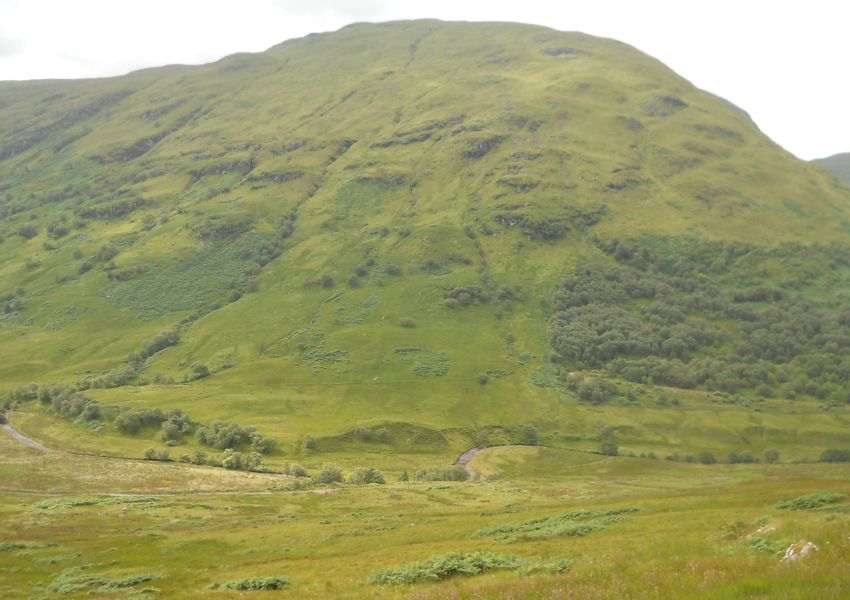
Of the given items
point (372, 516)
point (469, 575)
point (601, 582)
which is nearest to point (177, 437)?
point (372, 516)

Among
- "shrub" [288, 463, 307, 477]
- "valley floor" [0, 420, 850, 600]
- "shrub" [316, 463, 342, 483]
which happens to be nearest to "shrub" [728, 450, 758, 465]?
"valley floor" [0, 420, 850, 600]

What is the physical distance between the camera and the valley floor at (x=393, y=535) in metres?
18.4

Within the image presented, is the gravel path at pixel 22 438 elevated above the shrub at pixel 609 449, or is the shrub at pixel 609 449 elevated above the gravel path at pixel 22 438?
the gravel path at pixel 22 438

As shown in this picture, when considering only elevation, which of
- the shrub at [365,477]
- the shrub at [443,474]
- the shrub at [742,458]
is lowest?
the shrub at [742,458]

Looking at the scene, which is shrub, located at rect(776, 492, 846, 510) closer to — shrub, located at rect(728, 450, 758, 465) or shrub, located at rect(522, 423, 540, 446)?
shrub, located at rect(728, 450, 758, 465)

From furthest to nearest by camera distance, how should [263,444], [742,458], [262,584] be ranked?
[742,458]
[263,444]
[262,584]

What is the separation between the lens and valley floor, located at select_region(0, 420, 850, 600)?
18391 mm

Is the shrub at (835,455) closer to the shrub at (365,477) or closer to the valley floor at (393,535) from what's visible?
the valley floor at (393,535)

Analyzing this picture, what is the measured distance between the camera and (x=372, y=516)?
74500mm

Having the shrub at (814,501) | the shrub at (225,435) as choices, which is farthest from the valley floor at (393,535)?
the shrub at (225,435)

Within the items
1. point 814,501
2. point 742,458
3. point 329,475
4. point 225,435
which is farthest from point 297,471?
point 742,458

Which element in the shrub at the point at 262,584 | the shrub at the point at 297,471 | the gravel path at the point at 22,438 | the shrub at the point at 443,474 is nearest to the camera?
the shrub at the point at 262,584

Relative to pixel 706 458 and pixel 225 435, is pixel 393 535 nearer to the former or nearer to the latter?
pixel 225 435

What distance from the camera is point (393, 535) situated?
5434cm
